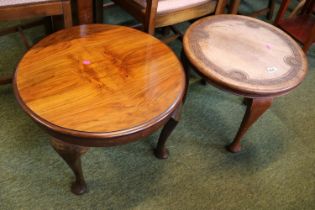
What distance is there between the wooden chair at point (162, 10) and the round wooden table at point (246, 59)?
0.11m

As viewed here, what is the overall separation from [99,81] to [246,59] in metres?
0.66

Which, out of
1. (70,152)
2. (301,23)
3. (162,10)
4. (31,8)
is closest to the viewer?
(70,152)

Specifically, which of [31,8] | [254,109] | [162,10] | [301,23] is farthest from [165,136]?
[301,23]

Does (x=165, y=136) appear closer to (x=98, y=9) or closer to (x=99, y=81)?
(x=99, y=81)

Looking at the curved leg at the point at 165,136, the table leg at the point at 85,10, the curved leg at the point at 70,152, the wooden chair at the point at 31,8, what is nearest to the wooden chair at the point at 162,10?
the table leg at the point at 85,10

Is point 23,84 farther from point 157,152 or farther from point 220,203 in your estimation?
point 220,203

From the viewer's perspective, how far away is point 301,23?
2316mm

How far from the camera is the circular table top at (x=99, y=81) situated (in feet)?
3.10

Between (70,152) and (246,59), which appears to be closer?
(70,152)

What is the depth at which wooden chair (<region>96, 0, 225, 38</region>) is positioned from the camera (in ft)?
4.61

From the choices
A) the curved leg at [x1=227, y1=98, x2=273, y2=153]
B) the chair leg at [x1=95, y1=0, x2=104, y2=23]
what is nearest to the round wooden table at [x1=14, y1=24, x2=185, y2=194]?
the curved leg at [x1=227, y1=98, x2=273, y2=153]

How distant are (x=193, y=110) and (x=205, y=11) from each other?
0.56m

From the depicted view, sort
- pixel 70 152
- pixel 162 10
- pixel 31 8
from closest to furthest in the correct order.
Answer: pixel 70 152 < pixel 31 8 < pixel 162 10

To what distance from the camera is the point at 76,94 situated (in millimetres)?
1001
